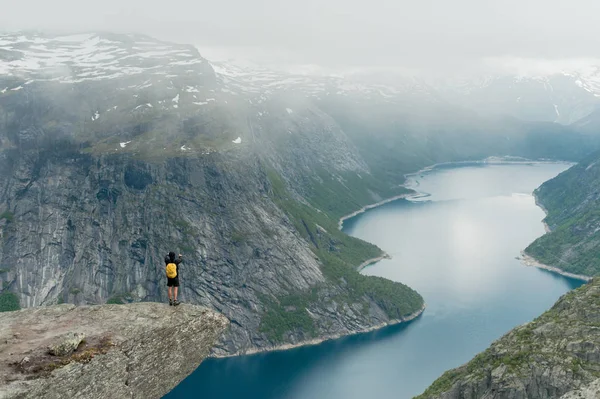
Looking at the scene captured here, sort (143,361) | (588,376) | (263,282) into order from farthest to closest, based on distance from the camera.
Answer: (263,282)
(588,376)
(143,361)

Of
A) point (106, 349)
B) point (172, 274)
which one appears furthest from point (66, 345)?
point (172, 274)

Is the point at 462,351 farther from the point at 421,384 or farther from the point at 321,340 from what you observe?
the point at 321,340

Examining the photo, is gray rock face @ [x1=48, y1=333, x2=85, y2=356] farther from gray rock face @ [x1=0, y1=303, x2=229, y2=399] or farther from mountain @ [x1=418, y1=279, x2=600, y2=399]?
mountain @ [x1=418, y1=279, x2=600, y2=399]

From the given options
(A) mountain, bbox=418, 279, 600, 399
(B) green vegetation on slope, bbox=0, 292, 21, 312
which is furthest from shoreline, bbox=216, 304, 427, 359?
(A) mountain, bbox=418, 279, 600, 399

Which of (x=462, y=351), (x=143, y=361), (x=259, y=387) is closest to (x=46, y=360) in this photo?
(x=143, y=361)

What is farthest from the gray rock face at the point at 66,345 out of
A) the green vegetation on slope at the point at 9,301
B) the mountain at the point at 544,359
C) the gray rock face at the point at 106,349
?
the green vegetation on slope at the point at 9,301

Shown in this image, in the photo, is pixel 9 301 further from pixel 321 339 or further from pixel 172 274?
pixel 172 274

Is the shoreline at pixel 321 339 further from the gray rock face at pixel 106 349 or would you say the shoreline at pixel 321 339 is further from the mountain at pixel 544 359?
the gray rock face at pixel 106 349
